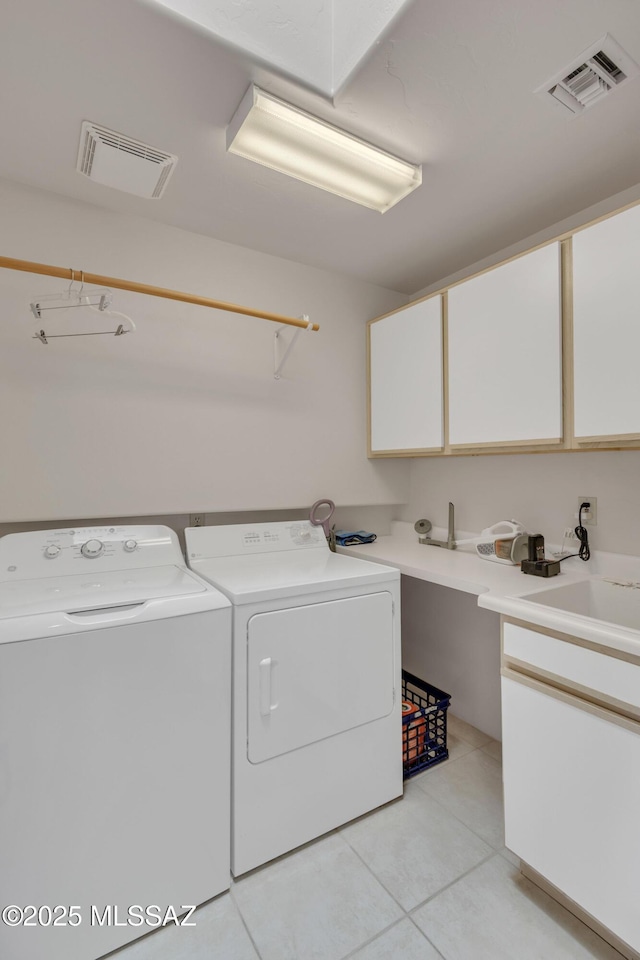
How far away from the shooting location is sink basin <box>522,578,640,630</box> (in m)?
1.66

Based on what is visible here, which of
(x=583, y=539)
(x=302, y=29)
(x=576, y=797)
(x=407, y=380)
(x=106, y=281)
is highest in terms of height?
(x=302, y=29)

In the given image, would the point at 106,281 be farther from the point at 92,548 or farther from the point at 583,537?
the point at 583,537

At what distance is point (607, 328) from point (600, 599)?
104 centimetres

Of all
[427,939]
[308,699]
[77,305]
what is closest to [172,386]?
[77,305]

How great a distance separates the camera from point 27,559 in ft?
5.52

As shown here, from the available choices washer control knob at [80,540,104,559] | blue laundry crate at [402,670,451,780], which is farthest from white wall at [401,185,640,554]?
washer control knob at [80,540,104,559]

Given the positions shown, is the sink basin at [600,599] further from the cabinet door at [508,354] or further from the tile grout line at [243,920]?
the tile grout line at [243,920]

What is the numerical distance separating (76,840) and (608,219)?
256 centimetres

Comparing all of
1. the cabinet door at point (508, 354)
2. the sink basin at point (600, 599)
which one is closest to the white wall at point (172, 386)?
the cabinet door at point (508, 354)

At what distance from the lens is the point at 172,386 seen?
2.10 metres

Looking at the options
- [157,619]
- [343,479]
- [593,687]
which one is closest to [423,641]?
[343,479]

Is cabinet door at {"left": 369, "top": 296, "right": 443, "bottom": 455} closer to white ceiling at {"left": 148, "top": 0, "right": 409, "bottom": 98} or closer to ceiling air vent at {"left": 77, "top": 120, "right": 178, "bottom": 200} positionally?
white ceiling at {"left": 148, "top": 0, "right": 409, "bottom": 98}

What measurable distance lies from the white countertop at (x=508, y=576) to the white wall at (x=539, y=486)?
0.34 ft

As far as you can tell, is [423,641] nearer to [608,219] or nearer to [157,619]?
[157,619]
